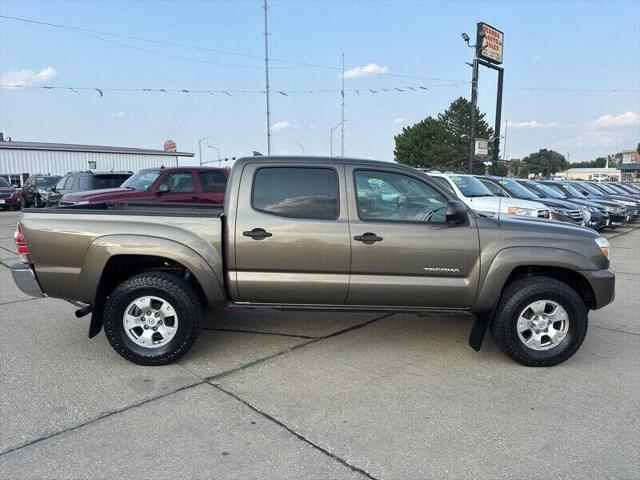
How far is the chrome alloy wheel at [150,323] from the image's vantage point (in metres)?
4.16

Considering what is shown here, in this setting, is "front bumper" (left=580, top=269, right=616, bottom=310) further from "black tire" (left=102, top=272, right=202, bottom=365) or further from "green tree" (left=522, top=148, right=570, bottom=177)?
"green tree" (left=522, top=148, right=570, bottom=177)

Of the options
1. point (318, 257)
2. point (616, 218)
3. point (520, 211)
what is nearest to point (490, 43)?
point (616, 218)

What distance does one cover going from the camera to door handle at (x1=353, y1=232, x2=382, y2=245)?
4.05 m

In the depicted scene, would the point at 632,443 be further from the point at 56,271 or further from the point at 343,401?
the point at 56,271

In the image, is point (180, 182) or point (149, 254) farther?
point (180, 182)

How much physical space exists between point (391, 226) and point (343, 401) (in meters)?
1.46

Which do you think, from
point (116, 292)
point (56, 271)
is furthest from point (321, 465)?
point (56, 271)

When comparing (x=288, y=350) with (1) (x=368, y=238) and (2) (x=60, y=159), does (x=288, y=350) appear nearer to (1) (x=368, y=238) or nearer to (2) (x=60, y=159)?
(1) (x=368, y=238)

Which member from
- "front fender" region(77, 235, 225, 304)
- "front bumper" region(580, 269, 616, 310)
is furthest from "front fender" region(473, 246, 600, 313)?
"front fender" region(77, 235, 225, 304)

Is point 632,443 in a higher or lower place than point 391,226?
lower

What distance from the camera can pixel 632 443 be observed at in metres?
3.08

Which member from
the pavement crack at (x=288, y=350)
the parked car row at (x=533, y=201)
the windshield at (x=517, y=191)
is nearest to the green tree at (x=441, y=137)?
the parked car row at (x=533, y=201)

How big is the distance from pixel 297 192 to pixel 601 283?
273 centimetres

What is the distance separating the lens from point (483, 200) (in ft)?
35.6
